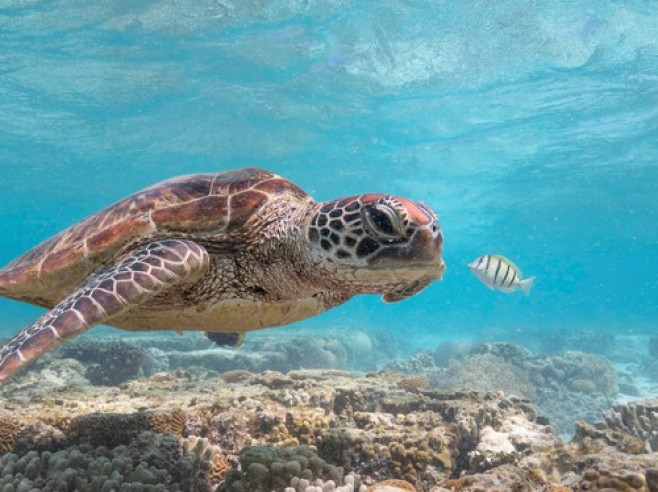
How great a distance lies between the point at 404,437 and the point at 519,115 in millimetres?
21930

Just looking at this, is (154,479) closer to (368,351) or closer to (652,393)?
(652,393)

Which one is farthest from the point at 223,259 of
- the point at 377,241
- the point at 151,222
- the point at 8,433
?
the point at 8,433

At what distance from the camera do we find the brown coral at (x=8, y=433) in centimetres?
328

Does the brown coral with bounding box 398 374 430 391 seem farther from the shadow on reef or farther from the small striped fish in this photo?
the small striped fish

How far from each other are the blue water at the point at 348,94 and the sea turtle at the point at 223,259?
14.2 metres

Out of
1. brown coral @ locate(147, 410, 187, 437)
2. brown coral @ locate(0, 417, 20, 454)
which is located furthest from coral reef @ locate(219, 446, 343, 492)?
brown coral @ locate(0, 417, 20, 454)

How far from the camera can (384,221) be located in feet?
8.48

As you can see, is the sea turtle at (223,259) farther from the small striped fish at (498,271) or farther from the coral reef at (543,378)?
the coral reef at (543,378)

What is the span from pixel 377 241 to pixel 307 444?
6.35ft

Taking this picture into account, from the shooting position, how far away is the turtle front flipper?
221 centimetres

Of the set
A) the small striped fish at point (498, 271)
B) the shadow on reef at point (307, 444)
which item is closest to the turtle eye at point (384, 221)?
the shadow on reef at point (307, 444)

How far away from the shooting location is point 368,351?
19609 millimetres

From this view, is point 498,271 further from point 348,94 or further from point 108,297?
point 348,94

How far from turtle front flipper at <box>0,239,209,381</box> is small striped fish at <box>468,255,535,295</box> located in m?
6.02
